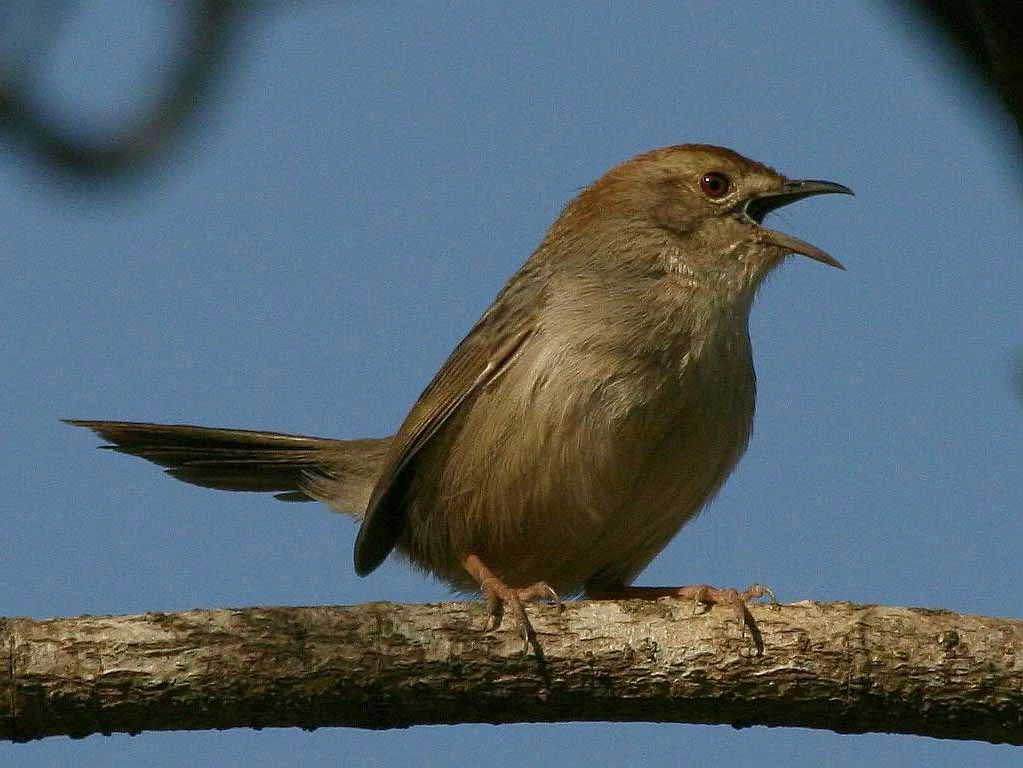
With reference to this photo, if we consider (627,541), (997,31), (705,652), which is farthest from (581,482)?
(997,31)

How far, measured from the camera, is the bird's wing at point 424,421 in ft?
20.0

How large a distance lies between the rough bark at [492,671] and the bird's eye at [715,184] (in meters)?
2.43

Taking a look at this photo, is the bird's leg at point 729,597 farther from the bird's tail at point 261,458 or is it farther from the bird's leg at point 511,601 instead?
the bird's tail at point 261,458

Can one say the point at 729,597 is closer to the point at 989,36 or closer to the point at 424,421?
the point at 424,421

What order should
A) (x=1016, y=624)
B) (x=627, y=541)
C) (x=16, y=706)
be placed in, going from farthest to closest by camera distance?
(x=627, y=541), (x=1016, y=624), (x=16, y=706)

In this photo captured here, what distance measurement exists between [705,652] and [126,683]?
Answer: 187 centimetres

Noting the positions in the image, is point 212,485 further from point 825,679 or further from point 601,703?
point 825,679

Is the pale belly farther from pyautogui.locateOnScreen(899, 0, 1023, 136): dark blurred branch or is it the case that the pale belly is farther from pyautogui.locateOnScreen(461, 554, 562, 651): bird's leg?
pyautogui.locateOnScreen(899, 0, 1023, 136): dark blurred branch

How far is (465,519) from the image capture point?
6.15m

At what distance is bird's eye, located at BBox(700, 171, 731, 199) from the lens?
658 cm

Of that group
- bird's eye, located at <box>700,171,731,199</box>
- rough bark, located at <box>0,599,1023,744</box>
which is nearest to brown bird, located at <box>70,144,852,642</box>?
bird's eye, located at <box>700,171,731,199</box>

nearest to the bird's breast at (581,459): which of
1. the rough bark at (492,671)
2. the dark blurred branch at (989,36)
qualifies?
the rough bark at (492,671)

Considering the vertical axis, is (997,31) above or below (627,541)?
above

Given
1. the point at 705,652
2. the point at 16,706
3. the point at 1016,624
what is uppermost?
the point at 1016,624
